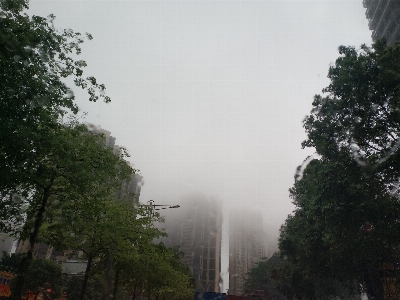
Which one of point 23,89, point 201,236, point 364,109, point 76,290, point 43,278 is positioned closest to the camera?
point 23,89

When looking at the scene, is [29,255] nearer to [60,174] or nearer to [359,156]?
[60,174]

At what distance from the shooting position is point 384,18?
53.9m

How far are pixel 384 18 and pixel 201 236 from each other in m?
108

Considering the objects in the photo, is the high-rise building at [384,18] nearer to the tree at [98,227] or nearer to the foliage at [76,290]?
the tree at [98,227]

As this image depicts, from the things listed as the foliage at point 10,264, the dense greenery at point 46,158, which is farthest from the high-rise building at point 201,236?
the dense greenery at point 46,158

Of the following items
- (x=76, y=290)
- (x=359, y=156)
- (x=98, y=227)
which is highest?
(x=359, y=156)

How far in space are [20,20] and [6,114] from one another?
3.34 meters

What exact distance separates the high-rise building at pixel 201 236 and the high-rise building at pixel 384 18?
10249cm

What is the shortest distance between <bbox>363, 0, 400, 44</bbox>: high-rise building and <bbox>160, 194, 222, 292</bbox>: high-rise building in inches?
4035

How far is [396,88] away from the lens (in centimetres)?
1755

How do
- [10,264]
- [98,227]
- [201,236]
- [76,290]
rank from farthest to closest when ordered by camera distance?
1. [201,236]
2. [10,264]
3. [76,290]
4. [98,227]

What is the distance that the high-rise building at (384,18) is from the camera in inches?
1992

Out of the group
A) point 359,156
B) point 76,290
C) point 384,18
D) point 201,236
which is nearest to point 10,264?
point 76,290

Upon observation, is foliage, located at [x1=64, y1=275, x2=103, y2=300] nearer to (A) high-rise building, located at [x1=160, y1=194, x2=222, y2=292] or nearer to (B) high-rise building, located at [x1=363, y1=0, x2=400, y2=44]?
(B) high-rise building, located at [x1=363, y1=0, x2=400, y2=44]
